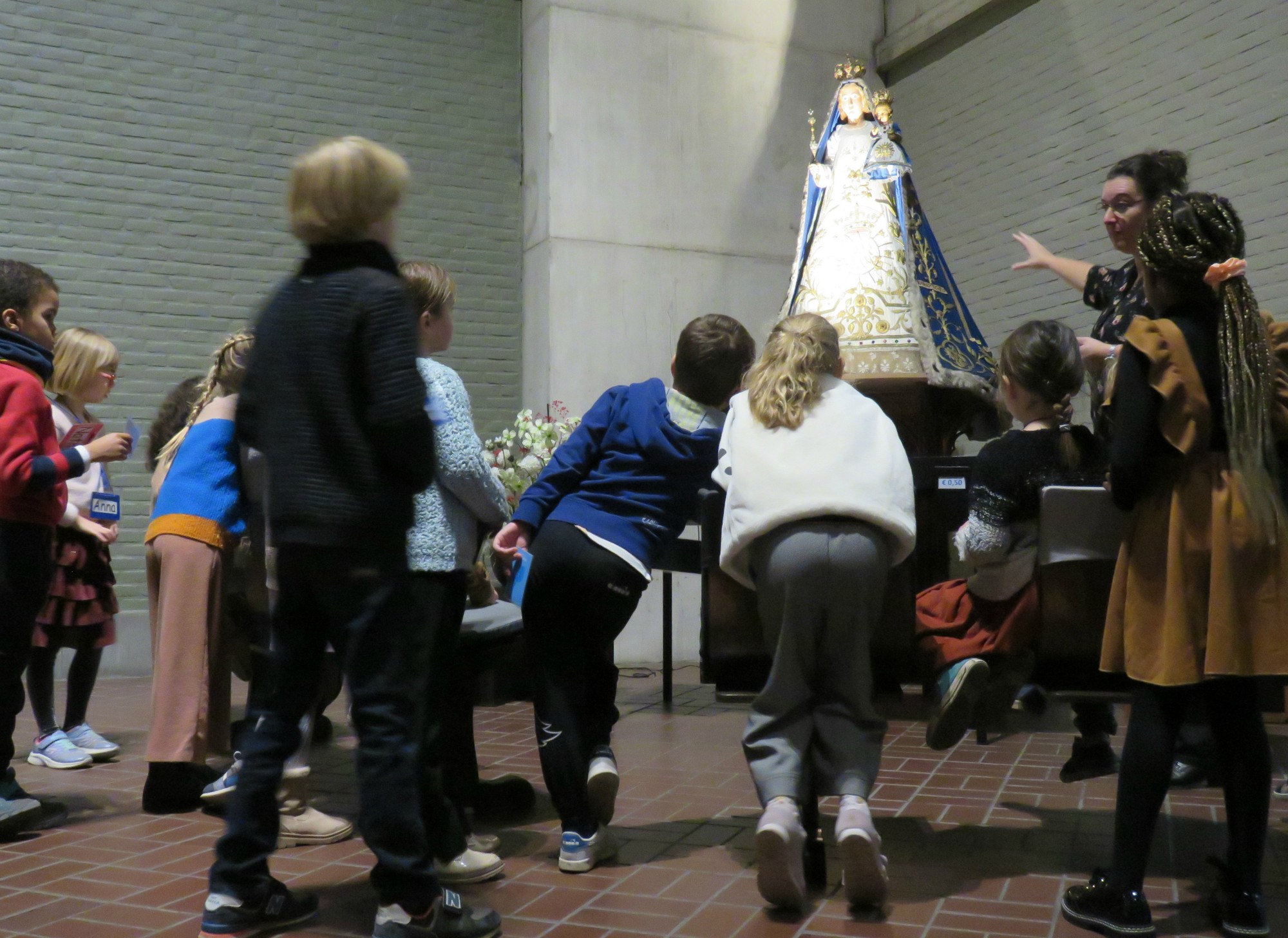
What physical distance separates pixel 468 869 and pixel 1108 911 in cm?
144

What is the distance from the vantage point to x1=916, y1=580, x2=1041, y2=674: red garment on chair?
2.91 metres

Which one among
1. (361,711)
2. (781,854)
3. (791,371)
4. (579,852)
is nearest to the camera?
(361,711)

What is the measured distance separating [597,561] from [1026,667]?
1.09 meters

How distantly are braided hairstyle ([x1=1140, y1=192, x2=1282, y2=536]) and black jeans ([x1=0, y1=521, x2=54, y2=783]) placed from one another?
115 inches

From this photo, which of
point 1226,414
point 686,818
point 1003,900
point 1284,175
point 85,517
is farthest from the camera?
point 1284,175

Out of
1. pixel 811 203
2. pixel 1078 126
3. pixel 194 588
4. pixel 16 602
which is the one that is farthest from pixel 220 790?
pixel 1078 126

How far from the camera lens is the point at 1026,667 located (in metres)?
2.90

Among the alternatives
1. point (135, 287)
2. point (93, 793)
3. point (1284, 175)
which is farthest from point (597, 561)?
point (135, 287)

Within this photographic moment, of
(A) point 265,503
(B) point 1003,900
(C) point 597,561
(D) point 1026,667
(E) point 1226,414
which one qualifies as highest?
(E) point 1226,414

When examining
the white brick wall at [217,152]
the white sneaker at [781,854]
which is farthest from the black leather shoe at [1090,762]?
the white brick wall at [217,152]

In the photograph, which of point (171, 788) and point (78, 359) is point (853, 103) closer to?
point (78, 359)

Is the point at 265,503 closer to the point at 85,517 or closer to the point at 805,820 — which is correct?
the point at 805,820

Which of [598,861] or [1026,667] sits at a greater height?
[1026,667]

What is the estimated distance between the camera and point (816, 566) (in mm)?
2607
